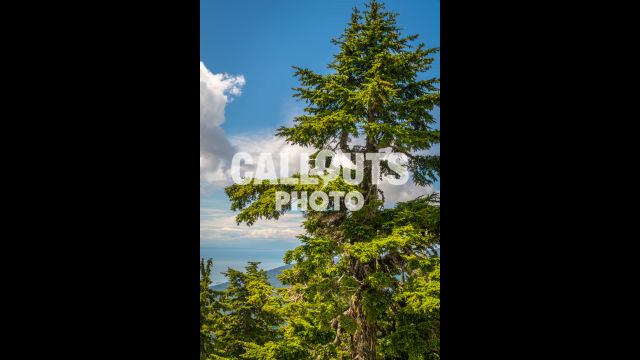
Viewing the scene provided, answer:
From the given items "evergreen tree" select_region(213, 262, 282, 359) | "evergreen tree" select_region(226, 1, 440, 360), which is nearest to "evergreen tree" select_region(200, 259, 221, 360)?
"evergreen tree" select_region(213, 262, 282, 359)

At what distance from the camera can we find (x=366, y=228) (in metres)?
6.82

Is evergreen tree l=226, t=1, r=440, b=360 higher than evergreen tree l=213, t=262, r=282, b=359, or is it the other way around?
evergreen tree l=226, t=1, r=440, b=360

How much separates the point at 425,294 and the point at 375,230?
187cm

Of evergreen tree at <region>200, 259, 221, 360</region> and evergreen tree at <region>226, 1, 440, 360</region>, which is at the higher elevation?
evergreen tree at <region>226, 1, 440, 360</region>

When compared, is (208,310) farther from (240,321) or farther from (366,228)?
(366,228)

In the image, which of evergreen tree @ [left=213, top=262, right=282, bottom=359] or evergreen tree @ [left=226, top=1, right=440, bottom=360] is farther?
evergreen tree @ [left=213, top=262, right=282, bottom=359]

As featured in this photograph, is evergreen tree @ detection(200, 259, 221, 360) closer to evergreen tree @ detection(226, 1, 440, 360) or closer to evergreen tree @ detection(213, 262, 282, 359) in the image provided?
evergreen tree @ detection(213, 262, 282, 359)

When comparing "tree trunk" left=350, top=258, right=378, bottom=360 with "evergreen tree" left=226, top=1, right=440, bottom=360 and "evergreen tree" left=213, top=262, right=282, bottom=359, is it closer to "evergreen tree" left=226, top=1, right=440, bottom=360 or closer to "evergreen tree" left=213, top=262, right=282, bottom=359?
"evergreen tree" left=226, top=1, right=440, bottom=360

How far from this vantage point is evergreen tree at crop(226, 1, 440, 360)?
6.20 meters

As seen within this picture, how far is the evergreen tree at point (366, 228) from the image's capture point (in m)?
6.20

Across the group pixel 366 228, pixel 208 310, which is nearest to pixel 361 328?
pixel 366 228
